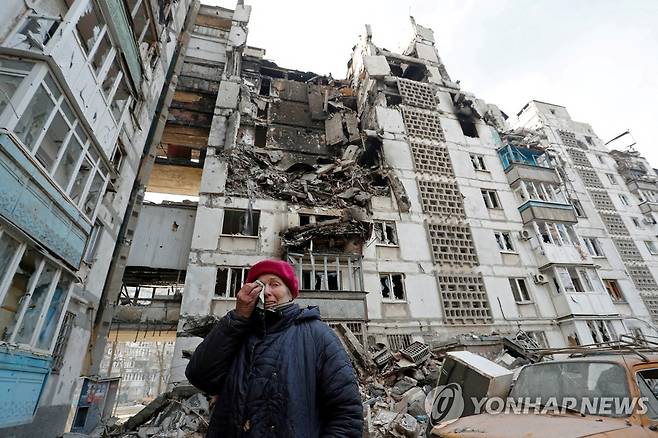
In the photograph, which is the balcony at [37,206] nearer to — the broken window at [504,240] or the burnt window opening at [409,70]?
the broken window at [504,240]

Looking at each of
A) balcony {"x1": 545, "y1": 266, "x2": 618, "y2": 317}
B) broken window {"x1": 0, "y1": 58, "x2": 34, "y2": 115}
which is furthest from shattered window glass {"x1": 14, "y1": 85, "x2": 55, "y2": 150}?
balcony {"x1": 545, "y1": 266, "x2": 618, "y2": 317}

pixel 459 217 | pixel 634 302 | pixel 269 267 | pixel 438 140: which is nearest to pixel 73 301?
pixel 269 267

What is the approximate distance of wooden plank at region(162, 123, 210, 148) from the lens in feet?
62.8

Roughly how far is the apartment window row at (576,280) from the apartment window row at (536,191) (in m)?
4.80

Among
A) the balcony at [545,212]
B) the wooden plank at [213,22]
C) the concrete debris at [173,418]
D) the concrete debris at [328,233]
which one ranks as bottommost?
the concrete debris at [173,418]

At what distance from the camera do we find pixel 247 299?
6.12 ft

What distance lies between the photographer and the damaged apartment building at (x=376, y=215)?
43.7 ft

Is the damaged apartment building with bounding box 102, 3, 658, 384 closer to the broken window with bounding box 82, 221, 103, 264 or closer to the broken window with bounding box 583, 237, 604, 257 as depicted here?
the broken window with bounding box 583, 237, 604, 257

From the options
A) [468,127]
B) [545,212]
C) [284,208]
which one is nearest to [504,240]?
[545,212]

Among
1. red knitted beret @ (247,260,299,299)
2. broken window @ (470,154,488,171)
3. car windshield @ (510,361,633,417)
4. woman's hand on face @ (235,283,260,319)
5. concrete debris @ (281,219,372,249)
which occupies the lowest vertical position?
car windshield @ (510,361,633,417)

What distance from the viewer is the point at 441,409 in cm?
634

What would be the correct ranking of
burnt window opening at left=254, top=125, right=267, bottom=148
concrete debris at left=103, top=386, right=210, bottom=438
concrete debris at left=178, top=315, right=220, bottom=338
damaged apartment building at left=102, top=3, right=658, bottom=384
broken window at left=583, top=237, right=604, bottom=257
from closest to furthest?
concrete debris at left=103, top=386, right=210, bottom=438 → concrete debris at left=178, top=315, right=220, bottom=338 → damaged apartment building at left=102, top=3, right=658, bottom=384 → burnt window opening at left=254, top=125, right=267, bottom=148 → broken window at left=583, top=237, right=604, bottom=257

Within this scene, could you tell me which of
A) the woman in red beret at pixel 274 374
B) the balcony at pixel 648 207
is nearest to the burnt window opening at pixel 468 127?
the balcony at pixel 648 207
